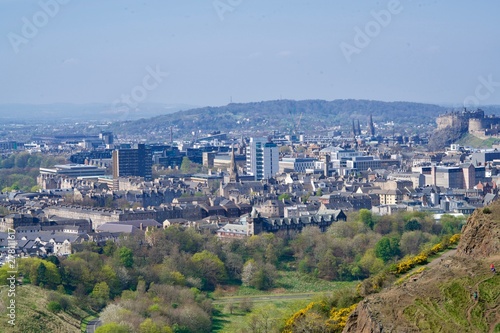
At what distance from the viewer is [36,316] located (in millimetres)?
34500

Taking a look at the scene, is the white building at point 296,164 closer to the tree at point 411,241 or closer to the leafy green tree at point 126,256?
the tree at point 411,241

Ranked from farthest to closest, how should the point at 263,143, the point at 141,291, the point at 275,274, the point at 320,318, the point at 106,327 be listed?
the point at 263,143 → the point at 275,274 → the point at 141,291 → the point at 106,327 → the point at 320,318

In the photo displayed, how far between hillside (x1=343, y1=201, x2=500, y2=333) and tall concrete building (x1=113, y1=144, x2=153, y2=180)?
7454cm

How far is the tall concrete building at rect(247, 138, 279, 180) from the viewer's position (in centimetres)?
9606

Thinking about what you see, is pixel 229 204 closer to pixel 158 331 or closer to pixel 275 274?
pixel 275 274

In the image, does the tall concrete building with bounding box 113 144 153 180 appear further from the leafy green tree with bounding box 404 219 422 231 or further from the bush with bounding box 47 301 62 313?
the bush with bounding box 47 301 62 313

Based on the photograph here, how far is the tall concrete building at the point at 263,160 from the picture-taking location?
315 ft

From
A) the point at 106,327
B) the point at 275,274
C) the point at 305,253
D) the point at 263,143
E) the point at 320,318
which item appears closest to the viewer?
the point at 320,318

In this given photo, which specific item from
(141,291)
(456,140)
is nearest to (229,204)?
(141,291)

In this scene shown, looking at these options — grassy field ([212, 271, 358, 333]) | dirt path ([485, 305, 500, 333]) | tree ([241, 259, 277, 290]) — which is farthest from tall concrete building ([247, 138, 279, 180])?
dirt path ([485, 305, 500, 333])

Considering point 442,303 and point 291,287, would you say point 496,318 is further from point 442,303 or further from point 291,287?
point 291,287

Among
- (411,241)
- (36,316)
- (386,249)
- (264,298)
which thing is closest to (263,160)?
(411,241)

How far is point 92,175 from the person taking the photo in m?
99.3

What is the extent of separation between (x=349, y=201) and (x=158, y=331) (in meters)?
35.6
